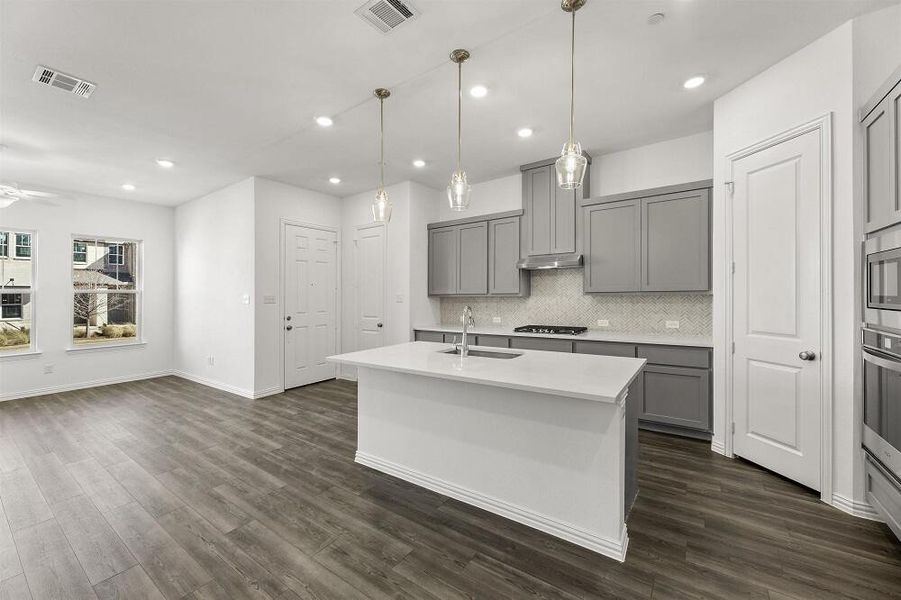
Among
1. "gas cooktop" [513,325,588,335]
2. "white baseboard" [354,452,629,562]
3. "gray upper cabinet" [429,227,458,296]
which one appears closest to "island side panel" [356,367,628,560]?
Result: "white baseboard" [354,452,629,562]

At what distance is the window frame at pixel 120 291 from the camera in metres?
5.54

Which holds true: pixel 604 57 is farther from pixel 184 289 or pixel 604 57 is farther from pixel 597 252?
pixel 184 289

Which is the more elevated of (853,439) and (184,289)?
(184,289)

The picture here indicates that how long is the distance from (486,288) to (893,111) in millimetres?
3618

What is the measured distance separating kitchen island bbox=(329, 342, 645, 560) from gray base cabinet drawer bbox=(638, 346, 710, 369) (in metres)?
1.23

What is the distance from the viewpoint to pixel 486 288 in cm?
499

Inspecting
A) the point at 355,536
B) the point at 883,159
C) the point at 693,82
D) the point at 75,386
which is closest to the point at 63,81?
the point at 355,536

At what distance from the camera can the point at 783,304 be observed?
2.66m

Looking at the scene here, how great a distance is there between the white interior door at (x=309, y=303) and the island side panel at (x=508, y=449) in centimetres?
287

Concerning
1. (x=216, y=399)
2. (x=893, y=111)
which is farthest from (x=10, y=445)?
(x=893, y=111)

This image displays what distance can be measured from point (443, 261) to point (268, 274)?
2353 mm

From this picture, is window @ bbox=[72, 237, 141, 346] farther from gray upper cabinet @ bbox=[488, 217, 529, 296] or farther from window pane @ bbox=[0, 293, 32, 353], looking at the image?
gray upper cabinet @ bbox=[488, 217, 529, 296]

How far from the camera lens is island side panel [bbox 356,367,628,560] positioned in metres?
1.98

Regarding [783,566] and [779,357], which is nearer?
[783,566]
